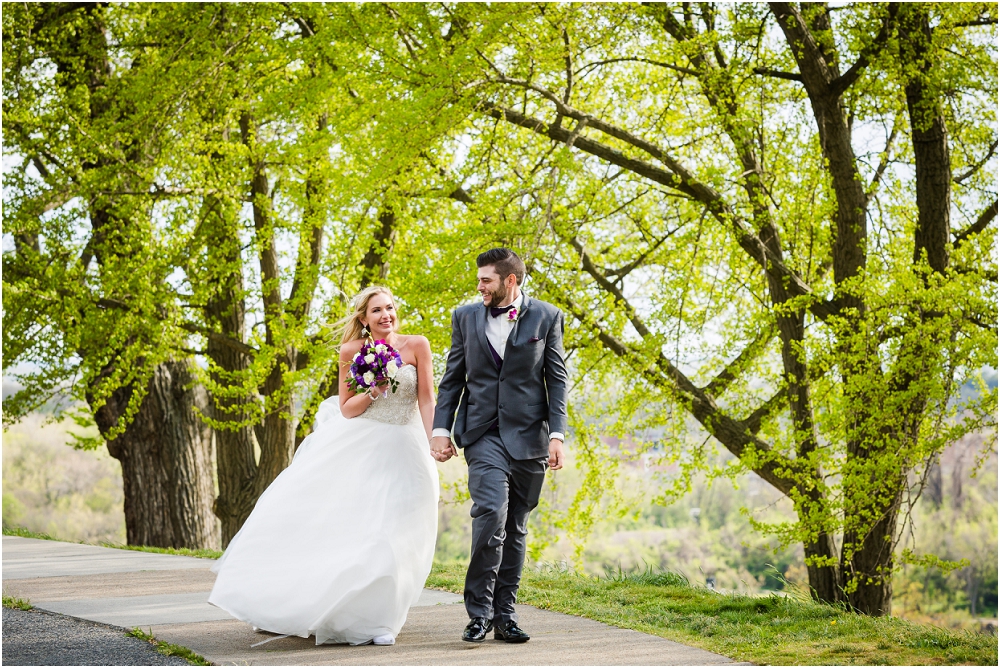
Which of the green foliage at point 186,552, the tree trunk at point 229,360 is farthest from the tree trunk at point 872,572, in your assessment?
the tree trunk at point 229,360

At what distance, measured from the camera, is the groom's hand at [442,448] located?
470cm

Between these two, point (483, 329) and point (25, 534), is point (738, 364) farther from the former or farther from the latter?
point (25, 534)

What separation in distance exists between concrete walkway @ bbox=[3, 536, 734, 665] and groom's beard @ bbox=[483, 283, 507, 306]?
1652mm

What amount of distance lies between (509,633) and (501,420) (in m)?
1.02

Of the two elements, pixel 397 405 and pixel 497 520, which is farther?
pixel 397 405

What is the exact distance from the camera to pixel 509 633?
15.2 ft

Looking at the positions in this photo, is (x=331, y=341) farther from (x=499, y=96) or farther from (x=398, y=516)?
(x=398, y=516)

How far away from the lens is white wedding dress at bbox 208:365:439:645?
14.6 feet

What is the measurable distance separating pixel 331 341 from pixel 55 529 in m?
45.5

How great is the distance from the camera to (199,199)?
38.8 feet

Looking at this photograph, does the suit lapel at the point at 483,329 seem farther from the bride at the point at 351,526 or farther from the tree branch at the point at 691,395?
the tree branch at the point at 691,395

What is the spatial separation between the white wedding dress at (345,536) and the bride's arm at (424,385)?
0.14 feet

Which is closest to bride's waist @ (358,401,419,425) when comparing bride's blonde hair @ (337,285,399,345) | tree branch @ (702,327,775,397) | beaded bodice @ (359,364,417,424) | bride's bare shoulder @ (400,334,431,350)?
beaded bodice @ (359,364,417,424)

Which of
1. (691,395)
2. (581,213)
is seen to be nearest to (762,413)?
(691,395)
